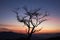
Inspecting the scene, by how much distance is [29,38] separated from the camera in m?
26.0

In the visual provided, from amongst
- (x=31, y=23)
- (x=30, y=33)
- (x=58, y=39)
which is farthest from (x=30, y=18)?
(x=58, y=39)

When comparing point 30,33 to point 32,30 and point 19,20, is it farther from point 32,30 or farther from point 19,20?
point 19,20

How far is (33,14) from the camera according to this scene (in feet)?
86.4

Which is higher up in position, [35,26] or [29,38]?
[35,26]

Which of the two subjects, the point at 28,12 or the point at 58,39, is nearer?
the point at 28,12

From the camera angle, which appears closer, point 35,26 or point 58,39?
point 35,26

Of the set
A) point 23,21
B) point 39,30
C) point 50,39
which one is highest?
point 23,21

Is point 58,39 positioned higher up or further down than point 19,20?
further down

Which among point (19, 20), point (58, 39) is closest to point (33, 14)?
point (19, 20)

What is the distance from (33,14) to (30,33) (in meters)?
3.32

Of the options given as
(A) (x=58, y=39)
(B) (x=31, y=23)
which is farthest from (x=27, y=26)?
(A) (x=58, y=39)

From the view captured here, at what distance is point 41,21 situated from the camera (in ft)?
87.2

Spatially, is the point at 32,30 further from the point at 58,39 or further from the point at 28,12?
the point at 58,39

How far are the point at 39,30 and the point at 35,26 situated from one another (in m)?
1.18
